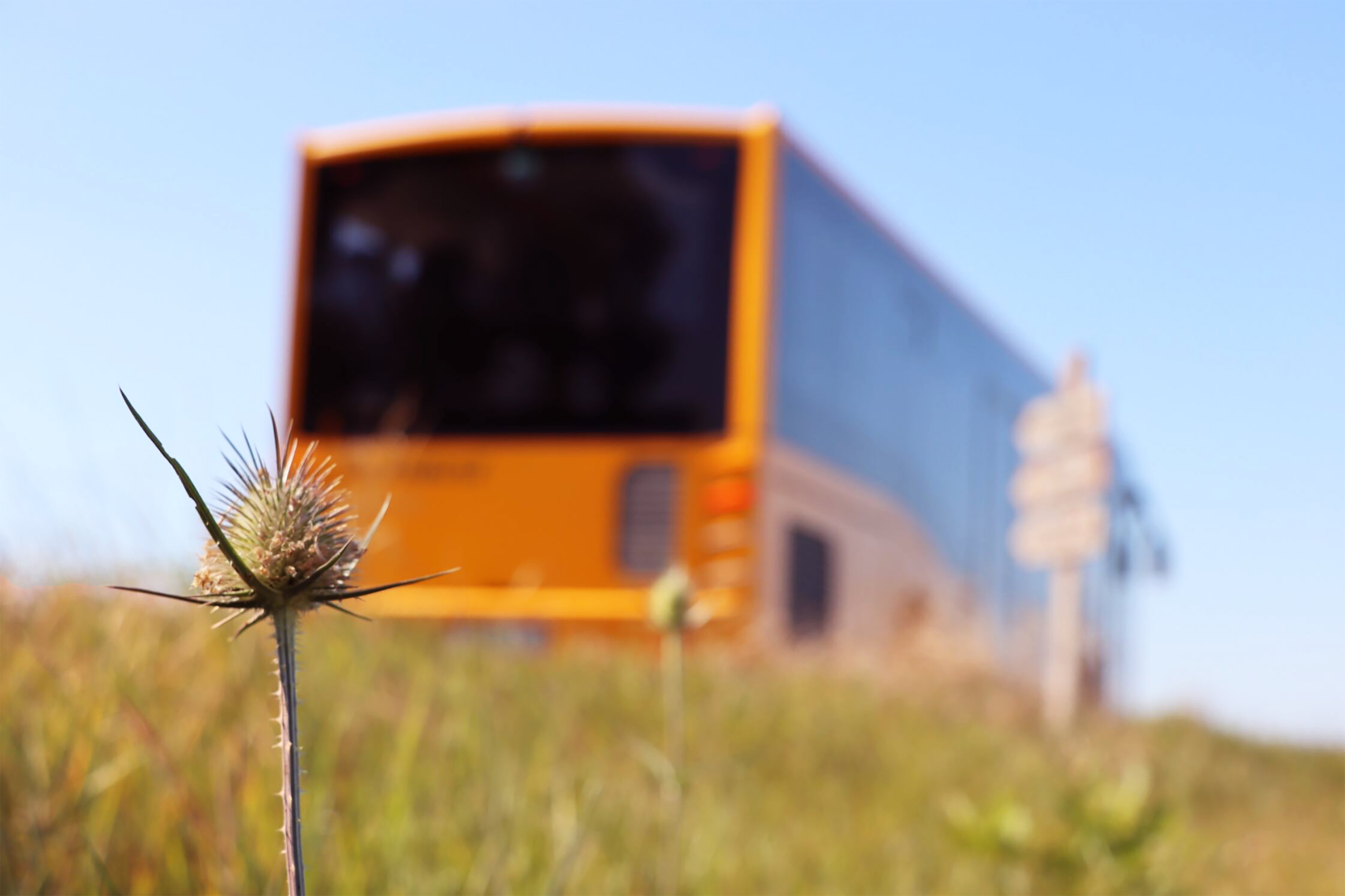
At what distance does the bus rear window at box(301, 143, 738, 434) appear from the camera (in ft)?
25.9

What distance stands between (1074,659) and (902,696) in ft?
8.96

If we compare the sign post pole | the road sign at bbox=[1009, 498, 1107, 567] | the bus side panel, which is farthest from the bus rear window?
the sign post pole

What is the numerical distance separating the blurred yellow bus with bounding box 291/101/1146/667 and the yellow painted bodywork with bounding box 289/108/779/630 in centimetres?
1

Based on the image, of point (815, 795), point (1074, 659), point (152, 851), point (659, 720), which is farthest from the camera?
point (1074, 659)

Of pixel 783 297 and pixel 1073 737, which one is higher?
pixel 783 297

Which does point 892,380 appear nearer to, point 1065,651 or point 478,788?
point 1065,651

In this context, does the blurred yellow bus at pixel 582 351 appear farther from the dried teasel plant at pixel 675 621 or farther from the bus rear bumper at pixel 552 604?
the dried teasel plant at pixel 675 621

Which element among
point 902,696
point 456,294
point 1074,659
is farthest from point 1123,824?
point 1074,659

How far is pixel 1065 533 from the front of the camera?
9.76 m

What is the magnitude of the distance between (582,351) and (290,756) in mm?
7519

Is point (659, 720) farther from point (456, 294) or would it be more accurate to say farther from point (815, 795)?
point (456, 294)

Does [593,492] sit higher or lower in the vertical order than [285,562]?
higher

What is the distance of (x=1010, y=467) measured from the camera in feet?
45.4

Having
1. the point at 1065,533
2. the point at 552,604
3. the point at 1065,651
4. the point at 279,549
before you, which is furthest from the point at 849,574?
the point at 279,549
